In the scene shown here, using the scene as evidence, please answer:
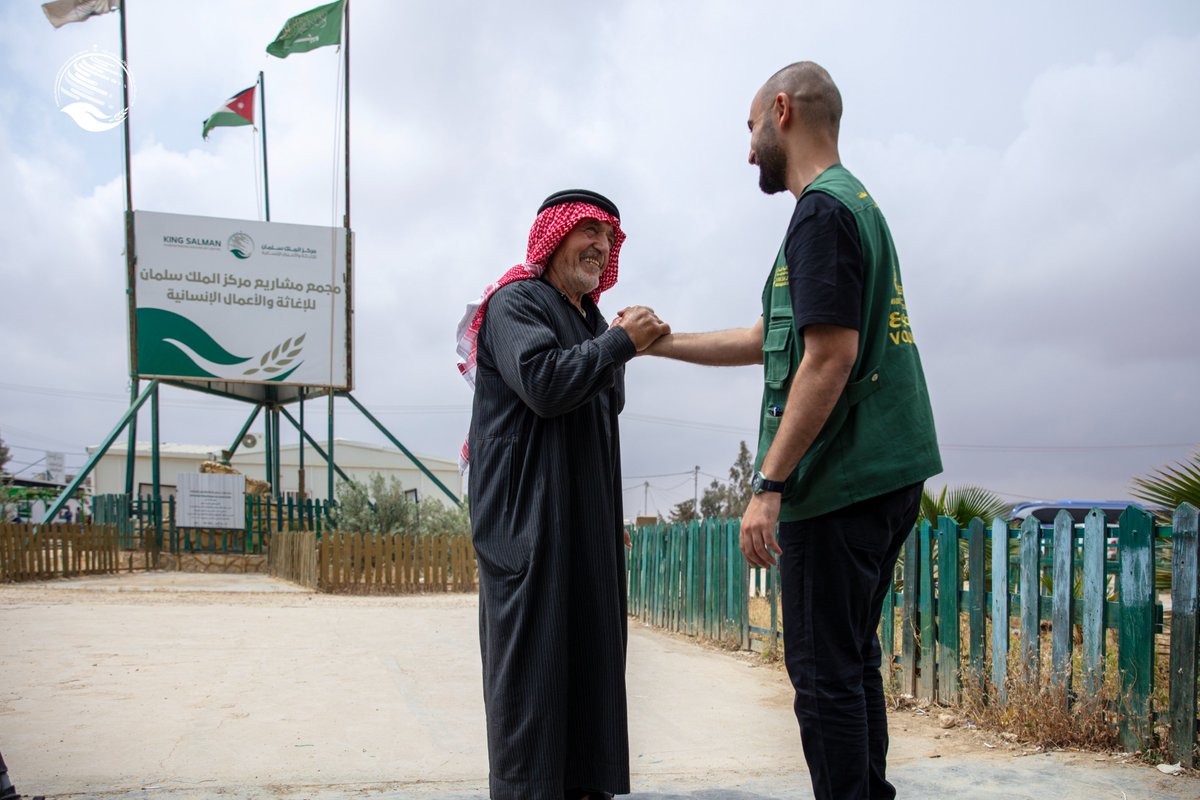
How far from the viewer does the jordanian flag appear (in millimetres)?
26078

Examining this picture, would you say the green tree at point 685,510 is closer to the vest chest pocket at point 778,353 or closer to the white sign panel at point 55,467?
the vest chest pocket at point 778,353

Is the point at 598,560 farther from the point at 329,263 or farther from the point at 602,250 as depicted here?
the point at 329,263

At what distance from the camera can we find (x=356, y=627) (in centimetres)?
962

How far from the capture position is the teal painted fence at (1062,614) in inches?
154

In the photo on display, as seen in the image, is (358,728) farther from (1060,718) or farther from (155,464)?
(155,464)

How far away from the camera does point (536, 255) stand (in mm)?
3035

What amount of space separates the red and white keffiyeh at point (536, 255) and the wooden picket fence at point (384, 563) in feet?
44.0

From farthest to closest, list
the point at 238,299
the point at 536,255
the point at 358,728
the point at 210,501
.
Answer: the point at 238,299
the point at 210,501
the point at 358,728
the point at 536,255

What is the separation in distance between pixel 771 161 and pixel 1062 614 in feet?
9.92

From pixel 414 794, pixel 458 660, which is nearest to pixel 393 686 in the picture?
pixel 458 660

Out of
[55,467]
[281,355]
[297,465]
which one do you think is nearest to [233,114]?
[281,355]

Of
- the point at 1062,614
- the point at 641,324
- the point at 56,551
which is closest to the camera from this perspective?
the point at 641,324

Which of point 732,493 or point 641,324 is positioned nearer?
point 641,324

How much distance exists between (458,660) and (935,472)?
5474mm
